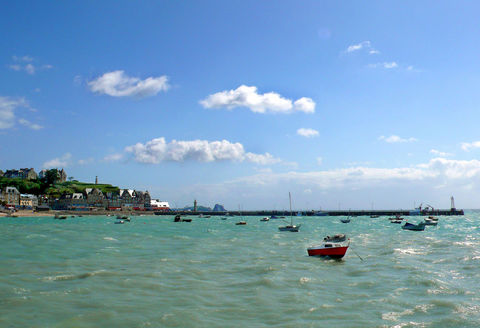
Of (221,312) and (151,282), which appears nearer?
(221,312)

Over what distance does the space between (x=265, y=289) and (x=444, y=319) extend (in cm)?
1131

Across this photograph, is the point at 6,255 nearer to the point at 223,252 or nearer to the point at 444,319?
the point at 223,252

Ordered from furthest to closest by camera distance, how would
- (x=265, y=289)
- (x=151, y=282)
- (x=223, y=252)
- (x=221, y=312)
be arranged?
(x=223, y=252), (x=151, y=282), (x=265, y=289), (x=221, y=312)

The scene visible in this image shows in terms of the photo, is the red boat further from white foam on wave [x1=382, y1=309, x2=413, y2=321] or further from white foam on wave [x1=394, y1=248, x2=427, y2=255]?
white foam on wave [x1=382, y1=309, x2=413, y2=321]

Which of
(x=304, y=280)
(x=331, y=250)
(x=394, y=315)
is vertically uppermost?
(x=331, y=250)

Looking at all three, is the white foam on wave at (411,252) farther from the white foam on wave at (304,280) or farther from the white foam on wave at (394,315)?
the white foam on wave at (394,315)

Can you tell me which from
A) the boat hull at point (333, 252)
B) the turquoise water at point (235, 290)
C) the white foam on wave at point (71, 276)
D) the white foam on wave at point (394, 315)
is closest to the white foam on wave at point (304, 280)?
the turquoise water at point (235, 290)

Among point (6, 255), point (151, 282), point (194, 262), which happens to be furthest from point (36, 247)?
point (151, 282)

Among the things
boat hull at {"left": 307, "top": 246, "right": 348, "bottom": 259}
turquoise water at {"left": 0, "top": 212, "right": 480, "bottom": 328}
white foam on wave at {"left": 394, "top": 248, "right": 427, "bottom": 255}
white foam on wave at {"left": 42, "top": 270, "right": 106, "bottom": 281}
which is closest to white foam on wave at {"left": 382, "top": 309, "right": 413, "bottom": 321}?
turquoise water at {"left": 0, "top": 212, "right": 480, "bottom": 328}

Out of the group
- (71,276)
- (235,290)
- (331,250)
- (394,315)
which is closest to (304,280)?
(235,290)

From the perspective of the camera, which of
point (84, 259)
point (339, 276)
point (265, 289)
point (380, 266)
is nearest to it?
point (265, 289)

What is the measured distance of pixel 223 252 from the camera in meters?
48.1

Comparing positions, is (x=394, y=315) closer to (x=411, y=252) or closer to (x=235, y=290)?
(x=235, y=290)

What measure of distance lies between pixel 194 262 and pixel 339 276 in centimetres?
1492
